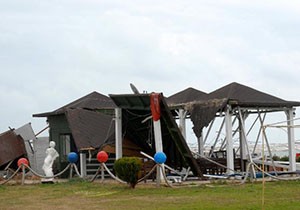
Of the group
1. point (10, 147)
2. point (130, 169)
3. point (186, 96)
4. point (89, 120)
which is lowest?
point (130, 169)

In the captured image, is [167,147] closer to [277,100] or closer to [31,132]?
[277,100]

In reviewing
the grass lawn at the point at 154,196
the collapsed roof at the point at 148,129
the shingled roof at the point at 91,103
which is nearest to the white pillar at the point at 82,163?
the collapsed roof at the point at 148,129

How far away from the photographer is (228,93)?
24.2 m

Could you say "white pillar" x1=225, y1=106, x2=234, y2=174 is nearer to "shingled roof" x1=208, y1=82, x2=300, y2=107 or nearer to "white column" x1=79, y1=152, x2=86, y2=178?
"shingled roof" x1=208, y1=82, x2=300, y2=107

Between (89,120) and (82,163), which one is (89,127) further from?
(82,163)

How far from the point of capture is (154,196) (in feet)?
56.7

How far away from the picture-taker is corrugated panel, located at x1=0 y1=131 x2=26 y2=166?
29.4 m

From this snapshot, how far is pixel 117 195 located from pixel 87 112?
11535 millimetres

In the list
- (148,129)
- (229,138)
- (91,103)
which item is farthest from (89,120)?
(229,138)

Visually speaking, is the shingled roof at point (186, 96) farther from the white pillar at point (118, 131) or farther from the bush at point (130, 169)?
the bush at point (130, 169)

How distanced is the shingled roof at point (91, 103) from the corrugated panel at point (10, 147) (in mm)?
2162

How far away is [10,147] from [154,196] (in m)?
14.1

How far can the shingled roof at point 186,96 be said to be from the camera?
84.3 feet

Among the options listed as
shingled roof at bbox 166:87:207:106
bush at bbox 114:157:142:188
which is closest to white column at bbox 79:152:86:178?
shingled roof at bbox 166:87:207:106
